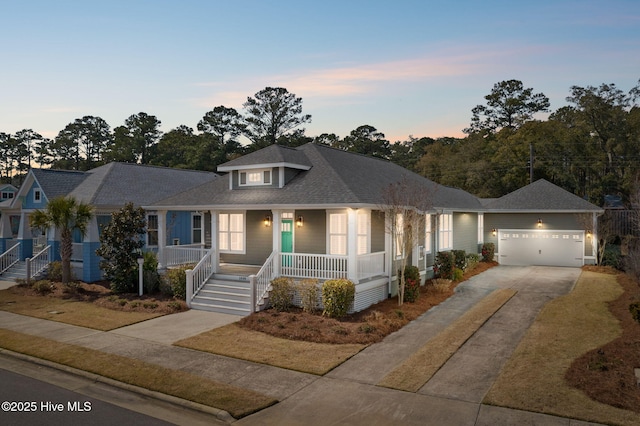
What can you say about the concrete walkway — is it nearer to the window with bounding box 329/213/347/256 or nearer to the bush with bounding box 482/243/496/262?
the window with bounding box 329/213/347/256

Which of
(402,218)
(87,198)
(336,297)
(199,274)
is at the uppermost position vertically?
(87,198)

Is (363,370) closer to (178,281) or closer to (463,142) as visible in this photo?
(178,281)

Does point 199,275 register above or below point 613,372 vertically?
above

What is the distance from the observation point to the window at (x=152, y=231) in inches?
898

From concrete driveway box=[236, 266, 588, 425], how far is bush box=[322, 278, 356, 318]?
77.1 inches

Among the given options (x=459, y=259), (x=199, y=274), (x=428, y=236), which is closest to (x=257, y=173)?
(x=199, y=274)

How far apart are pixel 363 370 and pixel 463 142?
56.2 meters

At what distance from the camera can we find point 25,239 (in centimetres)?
2370

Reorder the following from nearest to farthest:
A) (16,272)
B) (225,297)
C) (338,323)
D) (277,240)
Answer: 1. (338,323)
2. (225,297)
3. (277,240)
4. (16,272)

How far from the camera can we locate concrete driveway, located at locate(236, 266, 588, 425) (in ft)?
22.7

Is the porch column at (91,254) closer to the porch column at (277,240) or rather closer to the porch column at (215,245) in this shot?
the porch column at (215,245)

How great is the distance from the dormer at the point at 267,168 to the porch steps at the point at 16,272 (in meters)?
12.4

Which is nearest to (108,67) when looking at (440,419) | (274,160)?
(274,160)

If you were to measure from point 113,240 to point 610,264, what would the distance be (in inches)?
1006
